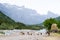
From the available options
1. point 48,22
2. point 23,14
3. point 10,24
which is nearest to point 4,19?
point 10,24

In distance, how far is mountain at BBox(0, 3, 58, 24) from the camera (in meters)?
4.88

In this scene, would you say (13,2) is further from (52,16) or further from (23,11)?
(52,16)

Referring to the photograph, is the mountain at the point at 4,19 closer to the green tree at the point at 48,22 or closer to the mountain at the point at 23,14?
the mountain at the point at 23,14

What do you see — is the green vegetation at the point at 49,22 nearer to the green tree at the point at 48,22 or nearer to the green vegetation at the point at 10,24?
the green tree at the point at 48,22

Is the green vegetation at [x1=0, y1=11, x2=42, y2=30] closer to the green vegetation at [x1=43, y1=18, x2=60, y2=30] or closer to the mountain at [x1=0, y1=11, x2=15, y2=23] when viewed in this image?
the mountain at [x1=0, y1=11, x2=15, y2=23]

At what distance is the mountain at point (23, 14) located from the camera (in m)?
4.88

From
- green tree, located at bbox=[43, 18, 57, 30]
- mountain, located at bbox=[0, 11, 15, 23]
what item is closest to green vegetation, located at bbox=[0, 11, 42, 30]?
mountain, located at bbox=[0, 11, 15, 23]

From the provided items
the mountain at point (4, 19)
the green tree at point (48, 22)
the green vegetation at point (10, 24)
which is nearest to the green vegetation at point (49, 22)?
the green tree at point (48, 22)

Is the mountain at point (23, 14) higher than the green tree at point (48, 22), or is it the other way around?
the mountain at point (23, 14)

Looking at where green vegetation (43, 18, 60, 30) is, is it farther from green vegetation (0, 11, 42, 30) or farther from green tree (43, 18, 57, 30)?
green vegetation (0, 11, 42, 30)

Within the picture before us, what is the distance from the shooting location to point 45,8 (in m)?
4.92

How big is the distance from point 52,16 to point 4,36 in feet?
4.20

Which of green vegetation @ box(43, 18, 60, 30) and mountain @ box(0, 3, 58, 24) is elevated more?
mountain @ box(0, 3, 58, 24)

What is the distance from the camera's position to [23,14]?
194 inches
